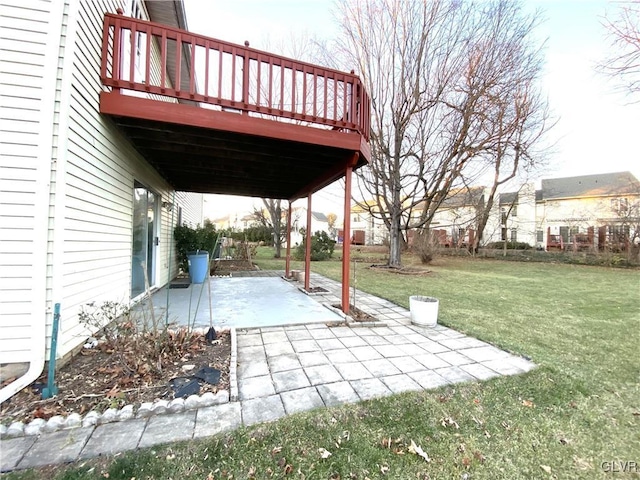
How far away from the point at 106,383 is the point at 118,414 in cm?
51

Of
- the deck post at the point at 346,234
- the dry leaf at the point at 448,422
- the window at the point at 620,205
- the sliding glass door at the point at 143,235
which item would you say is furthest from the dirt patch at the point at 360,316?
the window at the point at 620,205

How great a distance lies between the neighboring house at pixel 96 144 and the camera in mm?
2311

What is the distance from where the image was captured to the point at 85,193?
2902 mm

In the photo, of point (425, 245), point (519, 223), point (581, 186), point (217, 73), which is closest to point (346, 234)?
point (217, 73)

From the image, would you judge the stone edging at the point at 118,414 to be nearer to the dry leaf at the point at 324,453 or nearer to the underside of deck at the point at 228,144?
the dry leaf at the point at 324,453

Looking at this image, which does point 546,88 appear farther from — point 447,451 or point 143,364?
point 143,364

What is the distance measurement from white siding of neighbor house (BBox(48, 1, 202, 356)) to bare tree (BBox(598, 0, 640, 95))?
7836mm

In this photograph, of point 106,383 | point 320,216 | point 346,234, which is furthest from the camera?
point 320,216

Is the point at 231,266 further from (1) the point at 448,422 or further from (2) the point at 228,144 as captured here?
(1) the point at 448,422

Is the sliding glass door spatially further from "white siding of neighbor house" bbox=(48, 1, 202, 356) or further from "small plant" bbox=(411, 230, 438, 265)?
"small plant" bbox=(411, 230, 438, 265)

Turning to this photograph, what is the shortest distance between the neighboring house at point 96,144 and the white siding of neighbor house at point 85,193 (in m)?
0.01

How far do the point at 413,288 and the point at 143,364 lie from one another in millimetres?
6682

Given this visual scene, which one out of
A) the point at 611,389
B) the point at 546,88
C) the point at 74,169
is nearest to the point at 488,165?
the point at 546,88

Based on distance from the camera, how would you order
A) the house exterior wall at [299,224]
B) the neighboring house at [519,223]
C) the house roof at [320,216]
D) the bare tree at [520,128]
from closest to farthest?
the bare tree at [520,128], the neighboring house at [519,223], the house exterior wall at [299,224], the house roof at [320,216]
